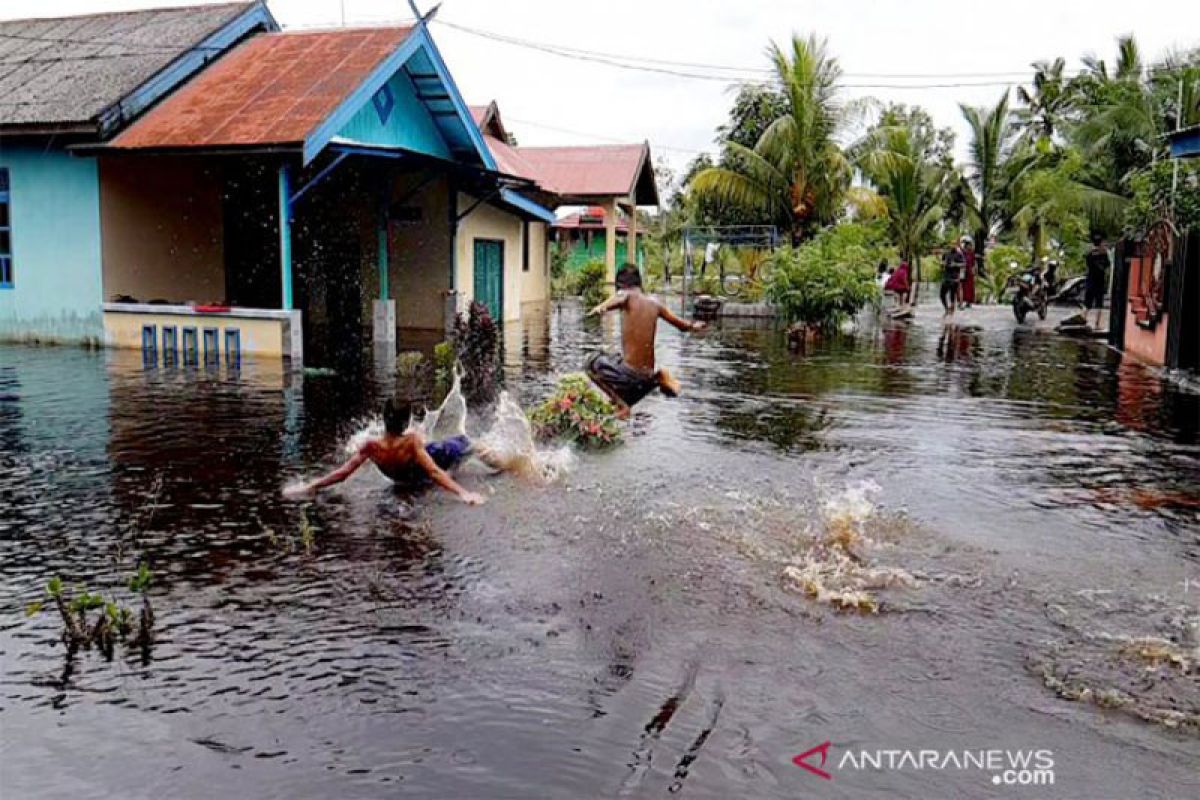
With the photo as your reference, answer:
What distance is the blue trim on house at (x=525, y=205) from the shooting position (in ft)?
81.6

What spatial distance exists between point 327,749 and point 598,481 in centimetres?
483

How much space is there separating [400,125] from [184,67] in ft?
12.3

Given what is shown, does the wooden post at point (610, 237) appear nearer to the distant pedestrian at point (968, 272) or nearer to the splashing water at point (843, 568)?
the distant pedestrian at point (968, 272)

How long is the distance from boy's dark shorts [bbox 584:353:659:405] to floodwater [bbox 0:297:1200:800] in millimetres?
611

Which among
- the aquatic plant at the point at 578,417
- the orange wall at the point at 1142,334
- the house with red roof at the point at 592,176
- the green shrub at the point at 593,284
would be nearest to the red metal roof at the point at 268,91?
the aquatic plant at the point at 578,417

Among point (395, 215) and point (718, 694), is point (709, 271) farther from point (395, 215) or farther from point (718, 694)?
point (718, 694)

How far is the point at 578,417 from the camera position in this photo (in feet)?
34.3

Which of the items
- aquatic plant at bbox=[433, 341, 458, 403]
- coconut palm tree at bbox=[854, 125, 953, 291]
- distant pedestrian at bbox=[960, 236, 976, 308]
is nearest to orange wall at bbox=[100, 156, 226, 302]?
aquatic plant at bbox=[433, 341, 458, 403]

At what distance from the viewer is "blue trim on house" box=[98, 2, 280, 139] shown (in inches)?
694

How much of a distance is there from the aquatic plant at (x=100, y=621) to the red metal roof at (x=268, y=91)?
11.5 metres

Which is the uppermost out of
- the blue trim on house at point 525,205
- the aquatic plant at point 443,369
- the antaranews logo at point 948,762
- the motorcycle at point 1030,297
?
the blue trim on house at point 525,205

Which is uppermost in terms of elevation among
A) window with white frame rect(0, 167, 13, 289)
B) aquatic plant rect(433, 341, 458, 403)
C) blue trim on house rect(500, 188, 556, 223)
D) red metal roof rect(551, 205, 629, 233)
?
red metal roof rect(551, 205, 629, 233)

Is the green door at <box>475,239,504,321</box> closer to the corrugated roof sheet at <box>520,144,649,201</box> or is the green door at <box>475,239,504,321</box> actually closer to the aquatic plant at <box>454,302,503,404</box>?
the corrugated roof sheet at <box>520,144,649,201</box>

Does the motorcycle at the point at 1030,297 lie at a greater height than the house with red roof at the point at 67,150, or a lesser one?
lesser
